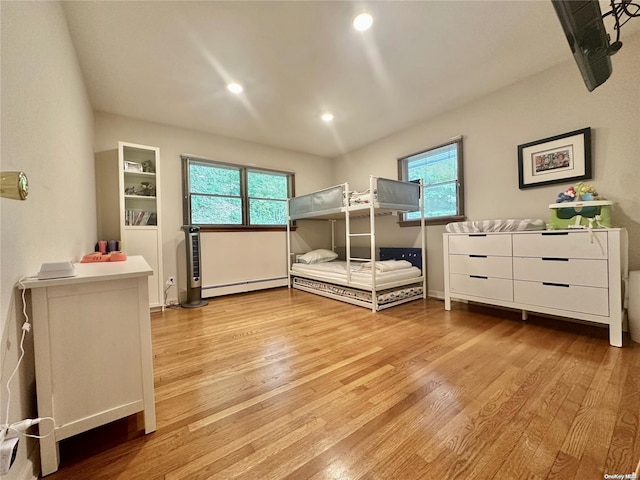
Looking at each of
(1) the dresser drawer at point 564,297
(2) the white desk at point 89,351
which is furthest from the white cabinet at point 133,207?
(1) the dresser drawer at point 564,297

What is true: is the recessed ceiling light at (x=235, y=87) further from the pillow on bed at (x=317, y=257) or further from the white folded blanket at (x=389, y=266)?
the pillow on bed at (x=317, y=257)

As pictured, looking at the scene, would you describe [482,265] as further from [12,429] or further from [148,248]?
[148,248]

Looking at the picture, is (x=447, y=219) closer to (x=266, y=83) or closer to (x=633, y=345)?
(x=633, y=345)

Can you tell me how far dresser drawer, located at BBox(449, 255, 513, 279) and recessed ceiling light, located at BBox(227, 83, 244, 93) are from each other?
2835mm

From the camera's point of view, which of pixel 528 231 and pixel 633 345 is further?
pixel 528 231

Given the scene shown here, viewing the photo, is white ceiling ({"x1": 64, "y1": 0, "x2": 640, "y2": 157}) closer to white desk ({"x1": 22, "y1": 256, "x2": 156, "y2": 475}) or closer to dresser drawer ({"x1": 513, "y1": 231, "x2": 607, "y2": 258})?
dresser drawer ({"x1": 513, "y1": 231, "x2": 607, "y2": 258})

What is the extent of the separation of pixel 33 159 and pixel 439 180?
11.8ft

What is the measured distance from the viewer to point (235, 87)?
250 centimetres

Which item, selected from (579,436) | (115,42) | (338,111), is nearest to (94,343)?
(579,436)

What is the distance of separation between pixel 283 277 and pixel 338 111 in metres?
2.64

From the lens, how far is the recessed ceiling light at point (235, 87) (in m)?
Result: 2.46

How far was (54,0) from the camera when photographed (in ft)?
4.81

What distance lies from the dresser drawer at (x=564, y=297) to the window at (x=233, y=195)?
3.28 meters

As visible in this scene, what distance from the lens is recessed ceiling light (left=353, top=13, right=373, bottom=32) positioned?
5.59 feet
